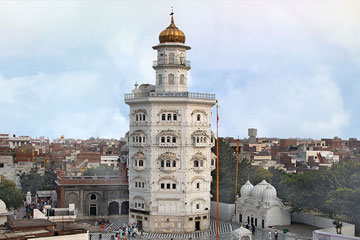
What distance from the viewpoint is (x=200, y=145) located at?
56125mm

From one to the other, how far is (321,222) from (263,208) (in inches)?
235

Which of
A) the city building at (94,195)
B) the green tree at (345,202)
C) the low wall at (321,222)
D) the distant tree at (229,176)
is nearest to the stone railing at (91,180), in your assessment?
the city building at (94,195)

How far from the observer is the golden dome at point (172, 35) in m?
57.5

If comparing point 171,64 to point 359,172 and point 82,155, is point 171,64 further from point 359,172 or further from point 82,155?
point 82,155

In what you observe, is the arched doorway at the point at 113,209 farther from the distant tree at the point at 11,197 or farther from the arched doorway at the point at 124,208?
the distant tree at the point at 11,197

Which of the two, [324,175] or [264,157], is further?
[264,157]

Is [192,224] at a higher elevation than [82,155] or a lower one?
lower

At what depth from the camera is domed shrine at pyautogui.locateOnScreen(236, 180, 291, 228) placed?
186 ft

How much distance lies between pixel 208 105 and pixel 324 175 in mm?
14624

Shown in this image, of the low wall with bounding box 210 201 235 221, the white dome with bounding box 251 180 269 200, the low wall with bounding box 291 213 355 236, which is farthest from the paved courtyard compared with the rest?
the low wall with bounding box 210 201 235 221

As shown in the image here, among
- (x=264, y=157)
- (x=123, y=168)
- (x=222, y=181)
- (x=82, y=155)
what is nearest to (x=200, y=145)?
(x=222, y=181)

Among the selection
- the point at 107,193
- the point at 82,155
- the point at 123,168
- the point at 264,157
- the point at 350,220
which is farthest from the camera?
the point at 264,157

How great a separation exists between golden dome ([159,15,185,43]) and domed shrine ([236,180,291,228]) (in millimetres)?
18046

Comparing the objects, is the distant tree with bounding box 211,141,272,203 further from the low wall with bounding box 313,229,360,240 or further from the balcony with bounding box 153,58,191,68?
the low wall with bounding box 313,229,360,240
